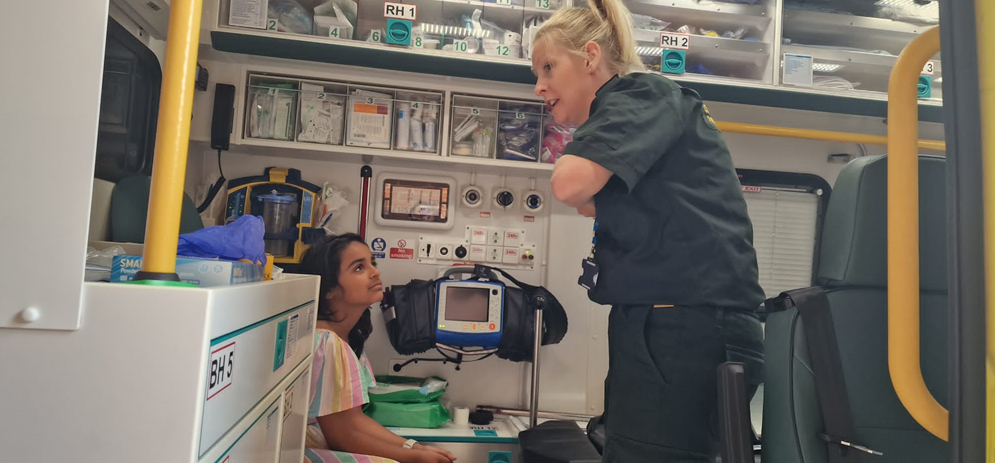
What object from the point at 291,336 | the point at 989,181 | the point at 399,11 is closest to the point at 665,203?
the point at 989,181

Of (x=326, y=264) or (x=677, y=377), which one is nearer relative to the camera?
(x=677, y=377)

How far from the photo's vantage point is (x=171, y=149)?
0.62 m

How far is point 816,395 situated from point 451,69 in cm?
211

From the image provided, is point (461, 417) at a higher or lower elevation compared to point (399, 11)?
lower

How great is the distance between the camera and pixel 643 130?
1243 mm

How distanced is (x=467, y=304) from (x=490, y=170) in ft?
2.47

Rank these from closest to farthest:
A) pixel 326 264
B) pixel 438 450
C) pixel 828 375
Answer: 1. pixel 828 375
2. pixel 438 450
3. pixel 326 264

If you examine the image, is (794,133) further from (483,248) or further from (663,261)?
(663,261)

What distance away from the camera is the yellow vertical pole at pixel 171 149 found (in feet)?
2.00

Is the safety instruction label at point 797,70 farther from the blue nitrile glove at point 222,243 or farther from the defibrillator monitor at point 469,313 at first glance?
the blue nitrile glove at point 222,243

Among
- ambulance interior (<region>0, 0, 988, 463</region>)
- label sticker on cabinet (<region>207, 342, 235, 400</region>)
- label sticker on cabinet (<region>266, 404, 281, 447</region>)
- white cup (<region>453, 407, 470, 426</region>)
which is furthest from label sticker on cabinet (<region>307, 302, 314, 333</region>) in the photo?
white cup (<region>453, 407, 470, 426</region>)

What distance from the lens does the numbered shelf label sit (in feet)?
8.88

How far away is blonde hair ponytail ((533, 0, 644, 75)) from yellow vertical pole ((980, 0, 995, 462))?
96 centimetres

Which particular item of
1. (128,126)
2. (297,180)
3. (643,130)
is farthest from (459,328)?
(643,130)
